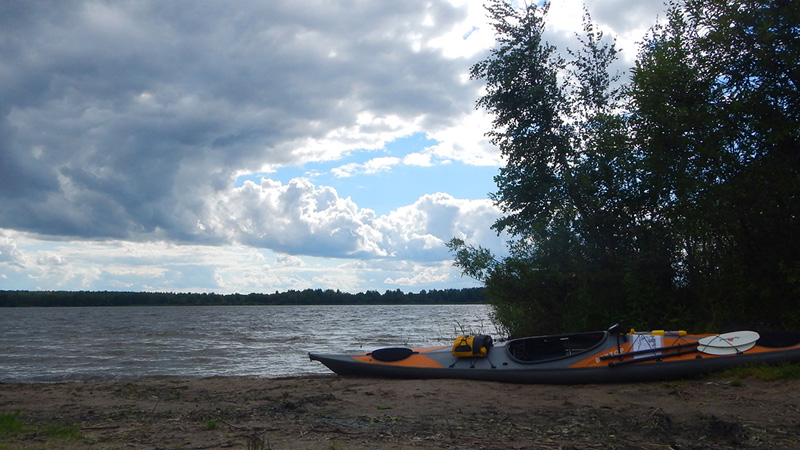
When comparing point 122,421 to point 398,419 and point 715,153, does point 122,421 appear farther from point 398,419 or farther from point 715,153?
point 715,153

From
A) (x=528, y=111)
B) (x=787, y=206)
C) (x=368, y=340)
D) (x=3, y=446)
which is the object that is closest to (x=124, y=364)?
(x=368, y=340)

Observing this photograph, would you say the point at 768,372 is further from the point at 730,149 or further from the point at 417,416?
the point at 417,416

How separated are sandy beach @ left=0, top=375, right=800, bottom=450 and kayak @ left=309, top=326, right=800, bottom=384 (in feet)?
0.93

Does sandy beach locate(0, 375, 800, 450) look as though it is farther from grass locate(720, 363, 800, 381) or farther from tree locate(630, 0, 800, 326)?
tree locate(630, 0, 800, 326)

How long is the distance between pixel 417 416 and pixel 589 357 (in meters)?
3.85

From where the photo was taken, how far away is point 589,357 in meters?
9.33

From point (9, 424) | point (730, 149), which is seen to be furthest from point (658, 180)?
point (9, 424)

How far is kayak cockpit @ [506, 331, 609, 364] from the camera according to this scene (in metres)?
10.2

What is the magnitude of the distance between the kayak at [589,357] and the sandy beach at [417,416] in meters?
0.28

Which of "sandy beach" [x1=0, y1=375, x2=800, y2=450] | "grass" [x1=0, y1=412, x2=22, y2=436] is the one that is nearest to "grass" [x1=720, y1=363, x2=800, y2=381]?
"sandy beach" [x1=0, y1=375, x2=800, y2=450]

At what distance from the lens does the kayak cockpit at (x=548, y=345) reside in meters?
10.2

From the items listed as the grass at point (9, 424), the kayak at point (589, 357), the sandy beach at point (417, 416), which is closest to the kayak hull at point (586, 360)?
the kayak at point (589, 357)

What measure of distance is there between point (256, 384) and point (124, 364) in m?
7.25

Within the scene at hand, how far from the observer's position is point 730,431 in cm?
536
